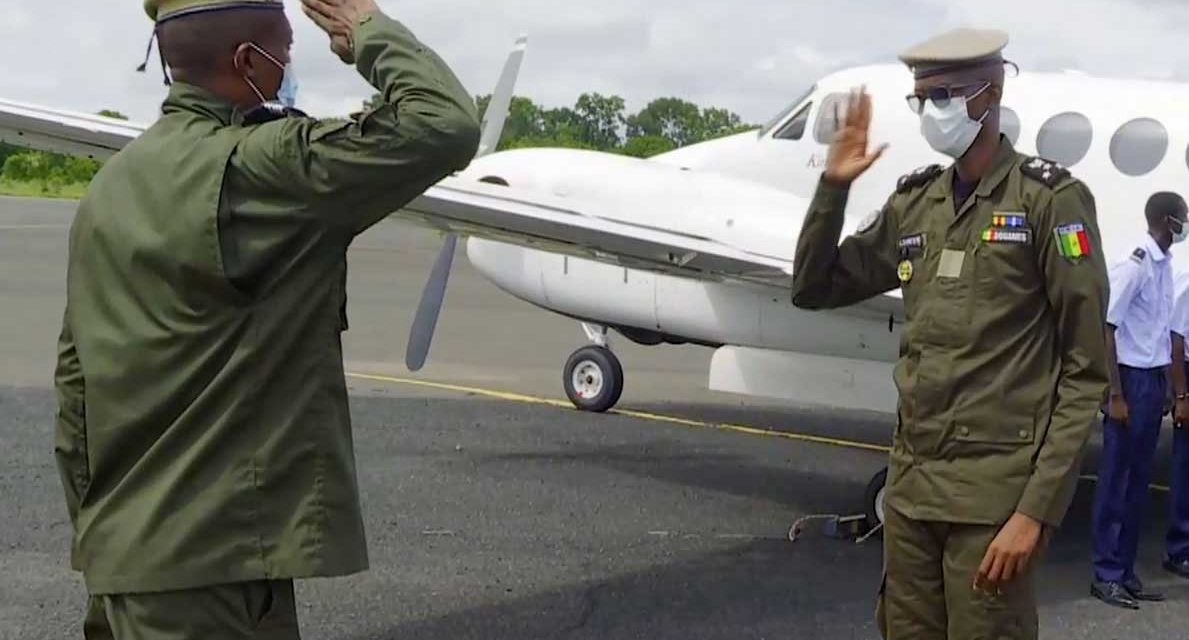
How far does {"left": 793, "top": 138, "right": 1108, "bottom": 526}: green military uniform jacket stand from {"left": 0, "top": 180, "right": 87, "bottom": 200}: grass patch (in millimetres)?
60517

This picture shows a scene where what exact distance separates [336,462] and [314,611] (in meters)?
3.42

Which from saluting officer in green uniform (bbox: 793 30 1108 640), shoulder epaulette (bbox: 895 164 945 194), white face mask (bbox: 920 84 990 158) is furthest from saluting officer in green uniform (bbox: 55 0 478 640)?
shoulder epaulette (bbox: 895 164 945 194)

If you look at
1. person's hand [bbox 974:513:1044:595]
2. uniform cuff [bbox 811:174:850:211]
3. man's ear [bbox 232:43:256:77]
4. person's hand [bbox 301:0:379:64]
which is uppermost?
person's hand [bbox 301:0:379:64]

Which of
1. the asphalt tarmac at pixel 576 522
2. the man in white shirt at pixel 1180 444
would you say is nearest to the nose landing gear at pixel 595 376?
the asphalt tarmac at pixel 576 522

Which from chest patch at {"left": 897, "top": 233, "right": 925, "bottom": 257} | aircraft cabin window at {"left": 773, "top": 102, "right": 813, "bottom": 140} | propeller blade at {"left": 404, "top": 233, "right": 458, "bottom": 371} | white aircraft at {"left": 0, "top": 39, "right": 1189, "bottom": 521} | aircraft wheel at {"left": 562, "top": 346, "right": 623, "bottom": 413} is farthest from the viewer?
aircraft wheel at {"left": 562, "top": 346, "right": 623, "bottom": 413}

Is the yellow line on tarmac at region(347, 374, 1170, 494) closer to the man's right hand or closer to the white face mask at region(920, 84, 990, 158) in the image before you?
the man's right hand

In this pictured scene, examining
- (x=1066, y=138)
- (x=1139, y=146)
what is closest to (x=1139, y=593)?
(x=1139, y=146)

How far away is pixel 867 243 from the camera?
11.7ft

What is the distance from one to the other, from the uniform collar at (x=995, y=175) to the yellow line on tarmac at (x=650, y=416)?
6705 mm

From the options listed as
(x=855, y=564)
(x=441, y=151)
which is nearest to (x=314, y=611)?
(x=855, y=564)

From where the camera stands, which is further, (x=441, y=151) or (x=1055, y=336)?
(x=1055, y=336)

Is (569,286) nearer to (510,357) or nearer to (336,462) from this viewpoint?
(510,357)

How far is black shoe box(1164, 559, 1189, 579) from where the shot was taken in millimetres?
6660

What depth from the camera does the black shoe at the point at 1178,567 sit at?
6.66m
